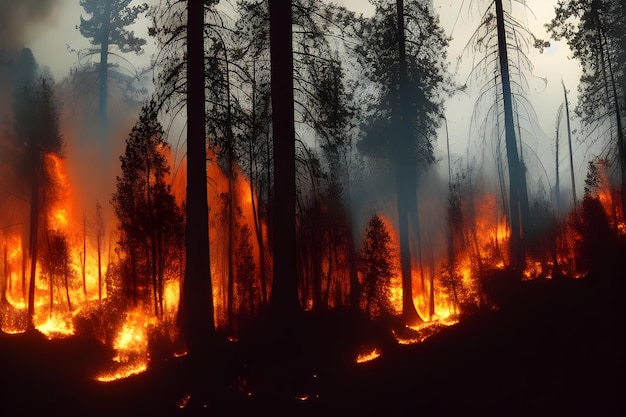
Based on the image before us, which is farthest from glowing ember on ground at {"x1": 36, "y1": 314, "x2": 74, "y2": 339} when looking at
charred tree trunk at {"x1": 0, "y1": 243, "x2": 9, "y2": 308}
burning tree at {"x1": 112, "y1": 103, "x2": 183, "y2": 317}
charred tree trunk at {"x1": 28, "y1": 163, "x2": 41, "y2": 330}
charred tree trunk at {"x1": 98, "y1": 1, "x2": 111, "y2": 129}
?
charred tree trunk at {"x1": 98, "y1": 1, "x2": 111, "y2": 129}

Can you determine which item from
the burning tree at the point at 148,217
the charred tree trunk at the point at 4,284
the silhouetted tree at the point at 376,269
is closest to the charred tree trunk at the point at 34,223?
the charred tree trunk at the point at 4,284

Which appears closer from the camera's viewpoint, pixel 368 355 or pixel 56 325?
pixel 368 355

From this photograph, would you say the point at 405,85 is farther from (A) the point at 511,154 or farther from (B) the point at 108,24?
(B) the point at 108,24

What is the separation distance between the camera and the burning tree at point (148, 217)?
20984 millimetres

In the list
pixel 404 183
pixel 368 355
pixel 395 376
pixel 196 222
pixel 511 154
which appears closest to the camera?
pixel 395 376

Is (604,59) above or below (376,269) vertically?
above

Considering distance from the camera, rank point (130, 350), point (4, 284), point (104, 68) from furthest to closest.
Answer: point (4, 284) < point (104, 68) < point (130, 350)

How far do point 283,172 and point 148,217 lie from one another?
488 inches

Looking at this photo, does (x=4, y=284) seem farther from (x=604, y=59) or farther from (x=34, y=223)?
Answer: (x=604, y=59)

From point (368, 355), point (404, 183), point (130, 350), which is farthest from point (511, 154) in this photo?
point (130, 350)

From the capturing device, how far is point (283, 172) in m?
10.8

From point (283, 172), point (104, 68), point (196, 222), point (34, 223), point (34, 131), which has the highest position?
point (104, 68)

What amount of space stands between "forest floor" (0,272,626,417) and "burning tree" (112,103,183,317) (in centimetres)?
924

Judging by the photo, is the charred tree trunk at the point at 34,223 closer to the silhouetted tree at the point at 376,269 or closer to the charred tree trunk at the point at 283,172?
the silhouetted tree at the point at 376,269
